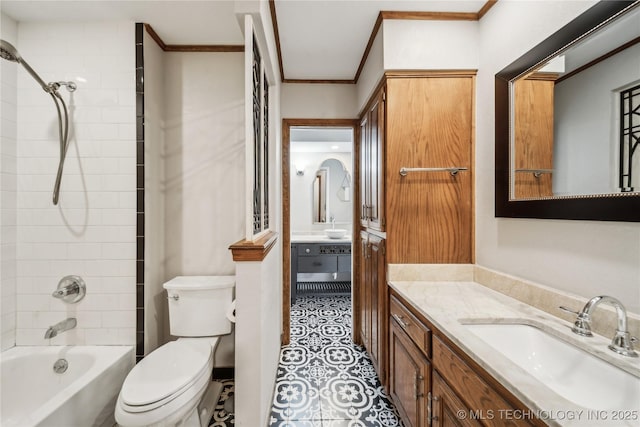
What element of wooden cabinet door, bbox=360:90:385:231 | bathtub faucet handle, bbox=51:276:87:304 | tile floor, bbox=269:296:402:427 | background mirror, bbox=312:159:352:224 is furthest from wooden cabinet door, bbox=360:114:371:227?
bathtub faucet handle, bbox=51:276:87:304

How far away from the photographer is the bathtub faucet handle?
5.59 ft

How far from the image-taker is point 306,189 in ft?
14.2

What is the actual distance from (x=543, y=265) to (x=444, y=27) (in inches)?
58.0

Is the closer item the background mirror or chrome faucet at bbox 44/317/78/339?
chrome faucet at bbox 44/317/78/339

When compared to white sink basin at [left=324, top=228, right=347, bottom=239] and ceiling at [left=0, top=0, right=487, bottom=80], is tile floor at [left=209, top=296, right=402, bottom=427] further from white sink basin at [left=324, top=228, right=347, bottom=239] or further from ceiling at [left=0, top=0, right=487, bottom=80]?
ceiling at [left=0, top=0, right=487, bottom=80]

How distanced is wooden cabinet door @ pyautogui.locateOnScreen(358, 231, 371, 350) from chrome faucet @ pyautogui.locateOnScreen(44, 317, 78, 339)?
204 centimetres

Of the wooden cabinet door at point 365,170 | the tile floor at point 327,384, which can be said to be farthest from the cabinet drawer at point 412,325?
the wooden cabinet door at point 365,170

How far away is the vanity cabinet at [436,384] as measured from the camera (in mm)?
758

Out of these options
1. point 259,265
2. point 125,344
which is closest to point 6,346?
point 125,344

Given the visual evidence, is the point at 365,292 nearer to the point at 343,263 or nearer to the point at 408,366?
the point at 408,366

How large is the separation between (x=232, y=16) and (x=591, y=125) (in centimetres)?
200

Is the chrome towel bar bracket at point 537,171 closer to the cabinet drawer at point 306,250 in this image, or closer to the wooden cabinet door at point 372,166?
the wooden cabinet door at point 372,166

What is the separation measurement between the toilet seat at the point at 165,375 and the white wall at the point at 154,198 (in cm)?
40

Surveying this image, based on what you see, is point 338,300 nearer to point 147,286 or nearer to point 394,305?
point 394,305
